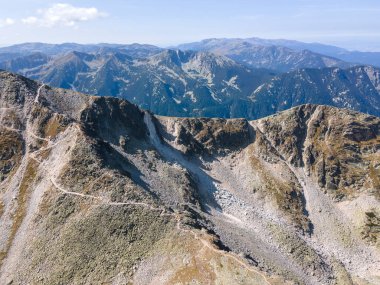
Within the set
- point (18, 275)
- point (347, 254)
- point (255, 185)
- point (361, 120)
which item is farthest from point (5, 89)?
point (361, 120)

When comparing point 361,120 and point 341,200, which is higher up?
point 361,120

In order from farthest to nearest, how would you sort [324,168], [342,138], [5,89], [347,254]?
[342,138]
[324,168]
[5,89]
[347,254]

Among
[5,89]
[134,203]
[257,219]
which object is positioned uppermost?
[5,89]

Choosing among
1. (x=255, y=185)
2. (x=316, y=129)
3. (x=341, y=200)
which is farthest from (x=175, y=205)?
(x=316, y=129)

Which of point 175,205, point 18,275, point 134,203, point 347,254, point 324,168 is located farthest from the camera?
point 324,168

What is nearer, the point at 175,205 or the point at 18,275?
the point at 18,275

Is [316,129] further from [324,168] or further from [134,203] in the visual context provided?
[134,203]
